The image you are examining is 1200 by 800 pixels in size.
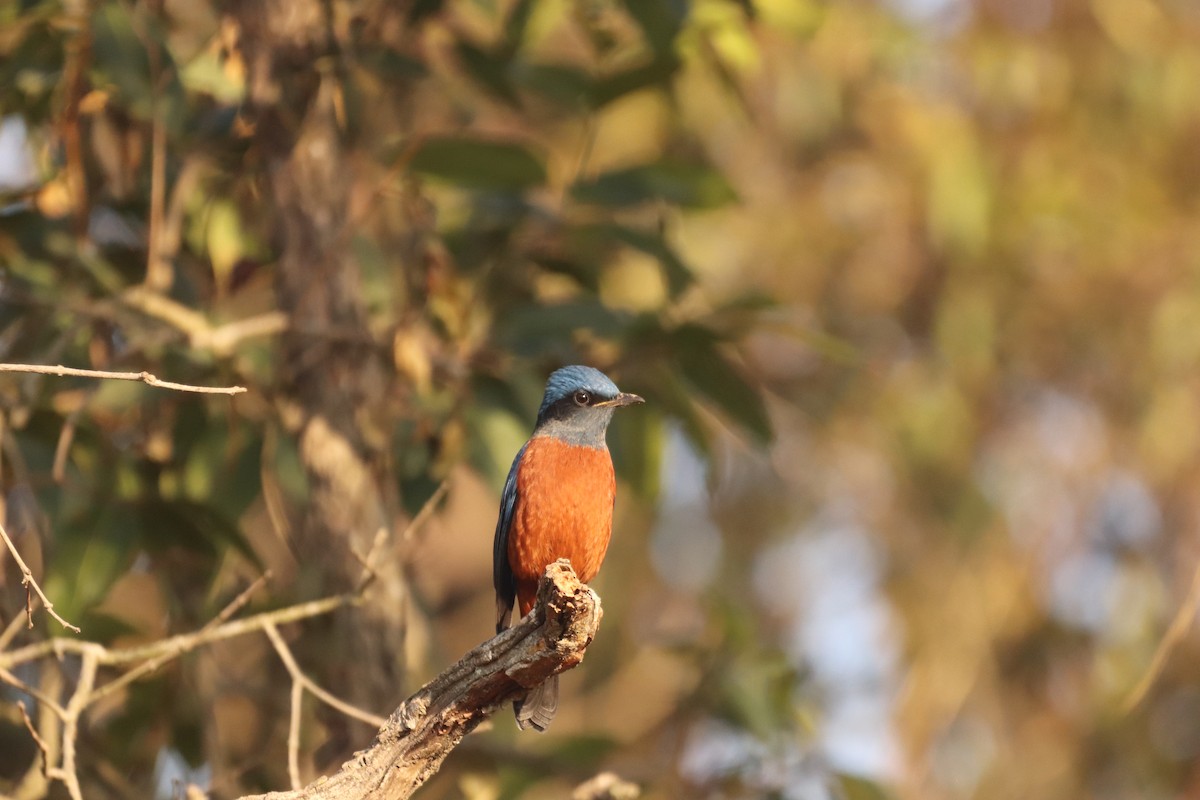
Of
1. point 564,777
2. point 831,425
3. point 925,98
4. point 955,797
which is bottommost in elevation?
point 955,797

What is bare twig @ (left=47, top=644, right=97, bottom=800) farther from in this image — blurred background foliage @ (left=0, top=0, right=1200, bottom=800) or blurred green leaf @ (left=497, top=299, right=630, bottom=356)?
blurred green leaf @ (left=497, top=299, right=630, bottom=356)

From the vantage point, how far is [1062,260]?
12.1 metres

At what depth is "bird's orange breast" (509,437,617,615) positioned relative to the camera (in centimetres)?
504

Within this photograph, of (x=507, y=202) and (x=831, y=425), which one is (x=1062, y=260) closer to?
(x=831, y=425)

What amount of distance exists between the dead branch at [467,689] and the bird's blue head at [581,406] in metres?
1.73

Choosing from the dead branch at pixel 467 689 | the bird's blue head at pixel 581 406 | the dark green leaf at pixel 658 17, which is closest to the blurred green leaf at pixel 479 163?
the dark green leaf at pixel 658 17

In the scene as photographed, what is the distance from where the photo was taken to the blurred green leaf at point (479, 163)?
5.92 m

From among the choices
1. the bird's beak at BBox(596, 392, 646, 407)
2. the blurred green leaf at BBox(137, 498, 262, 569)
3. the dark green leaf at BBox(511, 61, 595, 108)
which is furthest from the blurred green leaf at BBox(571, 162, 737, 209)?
the blurred green leaf at BBox(137, 498, 262, 569)

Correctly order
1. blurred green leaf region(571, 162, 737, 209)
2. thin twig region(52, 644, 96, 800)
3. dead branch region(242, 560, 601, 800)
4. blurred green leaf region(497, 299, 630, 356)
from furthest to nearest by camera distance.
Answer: blurred green leaf region(571, 162, 737, 209)
blurred green leaf region(497, 299, 630, 356)
thin twig region(52, 644, 96, 800)
dead branch region(242, 560, 601, 800)

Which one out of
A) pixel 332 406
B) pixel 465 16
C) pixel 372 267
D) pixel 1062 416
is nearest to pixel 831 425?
pixel 1062 416

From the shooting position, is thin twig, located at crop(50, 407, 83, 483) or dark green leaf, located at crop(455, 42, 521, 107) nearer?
thin twig, located at crop(50, 407, 83, 483)

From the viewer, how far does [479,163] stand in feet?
19.5

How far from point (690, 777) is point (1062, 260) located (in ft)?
24.2

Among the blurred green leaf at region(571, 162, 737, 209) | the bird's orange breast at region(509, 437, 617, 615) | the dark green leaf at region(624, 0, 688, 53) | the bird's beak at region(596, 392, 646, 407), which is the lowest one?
the bird's orange breast at region(509, 437, 617, 615)
